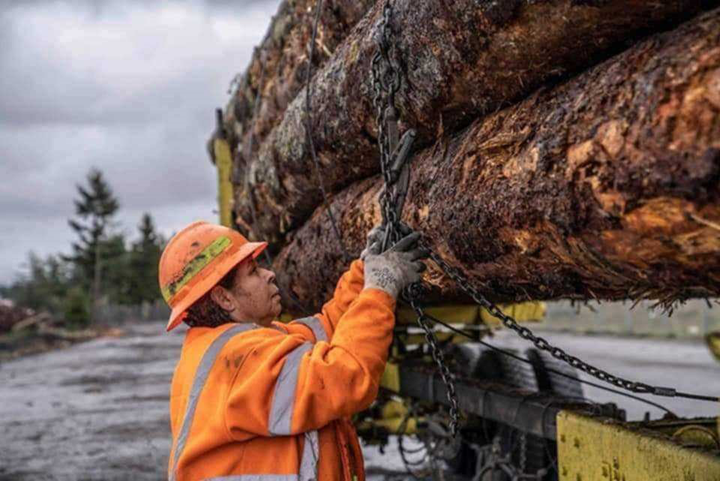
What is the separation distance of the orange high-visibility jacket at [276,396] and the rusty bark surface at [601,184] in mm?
443

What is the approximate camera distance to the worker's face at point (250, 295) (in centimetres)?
293

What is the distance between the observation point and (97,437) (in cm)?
888

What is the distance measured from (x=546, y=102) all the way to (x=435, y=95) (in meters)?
0.61

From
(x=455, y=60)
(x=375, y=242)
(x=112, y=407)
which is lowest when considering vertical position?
(x=112, y=407)

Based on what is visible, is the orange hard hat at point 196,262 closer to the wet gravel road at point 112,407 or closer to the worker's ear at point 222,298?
the worker's ear at point 222,298

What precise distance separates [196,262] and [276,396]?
0.72 meters

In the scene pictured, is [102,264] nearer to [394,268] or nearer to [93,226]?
[93,226]

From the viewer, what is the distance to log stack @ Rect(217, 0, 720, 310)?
5.21 ft

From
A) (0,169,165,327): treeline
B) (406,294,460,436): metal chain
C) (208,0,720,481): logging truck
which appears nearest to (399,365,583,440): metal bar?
(208,0,720,481): logging truck

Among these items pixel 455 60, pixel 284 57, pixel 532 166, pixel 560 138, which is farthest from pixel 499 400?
pixel 284 57

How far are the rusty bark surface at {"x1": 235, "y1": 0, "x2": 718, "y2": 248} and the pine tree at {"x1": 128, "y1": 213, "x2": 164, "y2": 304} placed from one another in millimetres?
57941

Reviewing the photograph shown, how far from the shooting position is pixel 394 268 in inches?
101

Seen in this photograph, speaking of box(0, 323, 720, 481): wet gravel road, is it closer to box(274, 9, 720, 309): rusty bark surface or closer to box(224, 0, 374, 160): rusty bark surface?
box(224, 0, 374, 160): rusty bark surface

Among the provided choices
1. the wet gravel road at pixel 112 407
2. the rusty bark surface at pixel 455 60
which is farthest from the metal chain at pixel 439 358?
the wet gravel road at pixel 112 407
